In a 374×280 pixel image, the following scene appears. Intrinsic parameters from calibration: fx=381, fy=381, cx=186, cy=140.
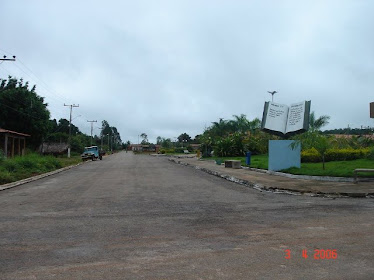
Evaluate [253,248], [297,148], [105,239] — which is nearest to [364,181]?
[297,148]

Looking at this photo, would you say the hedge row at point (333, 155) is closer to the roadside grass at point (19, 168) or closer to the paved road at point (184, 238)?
the paved road at point (184, 238)

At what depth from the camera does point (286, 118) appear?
80.1ft

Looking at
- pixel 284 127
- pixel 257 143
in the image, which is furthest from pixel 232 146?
pixel 284 127

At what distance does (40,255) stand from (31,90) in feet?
170

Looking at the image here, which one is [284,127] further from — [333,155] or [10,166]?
[10,166]

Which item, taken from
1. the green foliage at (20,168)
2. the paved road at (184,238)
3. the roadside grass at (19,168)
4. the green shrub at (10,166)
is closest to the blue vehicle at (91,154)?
the green foliage at (20,168)

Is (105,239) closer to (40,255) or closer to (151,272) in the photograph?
(40,255)

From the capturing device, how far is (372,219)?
851 cm

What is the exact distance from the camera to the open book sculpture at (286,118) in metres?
22.7

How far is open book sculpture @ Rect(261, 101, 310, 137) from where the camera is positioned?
895 inches
